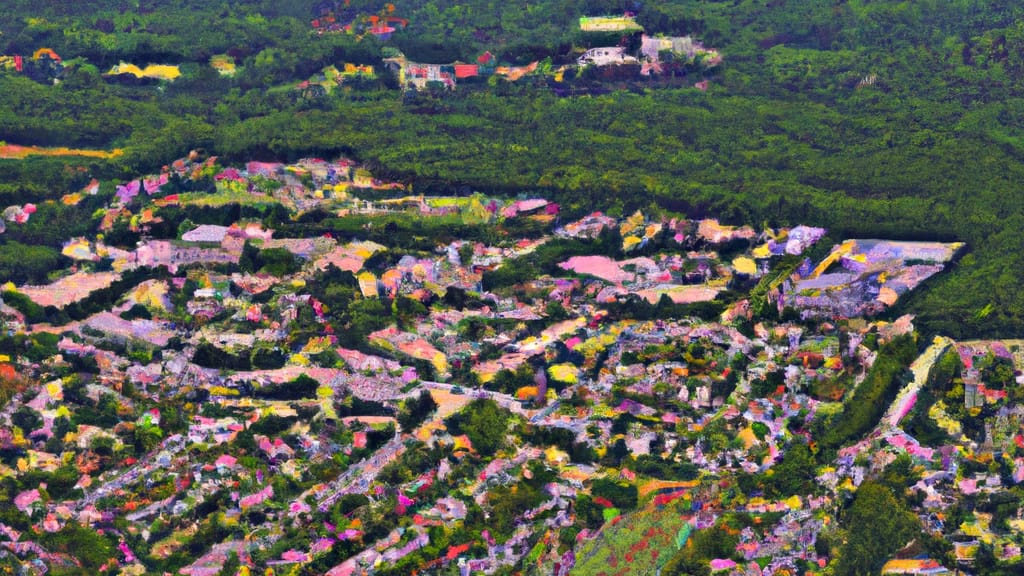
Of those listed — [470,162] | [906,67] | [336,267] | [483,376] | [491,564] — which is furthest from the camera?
[906,67]

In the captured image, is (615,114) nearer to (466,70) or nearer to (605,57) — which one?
(605,57)

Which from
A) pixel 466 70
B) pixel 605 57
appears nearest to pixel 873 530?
pixel 605 57

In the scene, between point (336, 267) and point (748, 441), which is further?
point (336, 267)

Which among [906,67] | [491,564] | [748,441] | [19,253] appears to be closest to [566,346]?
[748,441]

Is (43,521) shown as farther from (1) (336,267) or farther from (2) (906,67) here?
(2) (906,67)

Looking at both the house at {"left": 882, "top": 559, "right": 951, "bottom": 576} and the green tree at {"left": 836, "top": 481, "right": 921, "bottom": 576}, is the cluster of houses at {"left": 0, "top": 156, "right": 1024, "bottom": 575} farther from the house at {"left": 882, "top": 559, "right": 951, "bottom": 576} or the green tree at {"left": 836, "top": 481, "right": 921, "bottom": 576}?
the green tree at {"left": 836, "top": 481, "right": 921, "bottom": 576}

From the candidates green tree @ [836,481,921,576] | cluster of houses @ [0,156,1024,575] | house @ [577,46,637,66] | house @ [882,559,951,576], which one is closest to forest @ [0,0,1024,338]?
house @ [577,46,637,66]

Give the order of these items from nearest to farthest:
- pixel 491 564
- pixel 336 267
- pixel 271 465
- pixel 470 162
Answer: pixel 491 564 < pixel 271 465 < pixel 336 267 < pixel 470 162

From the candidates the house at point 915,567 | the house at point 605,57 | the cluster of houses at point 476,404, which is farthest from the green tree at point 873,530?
the house at point 605,57
